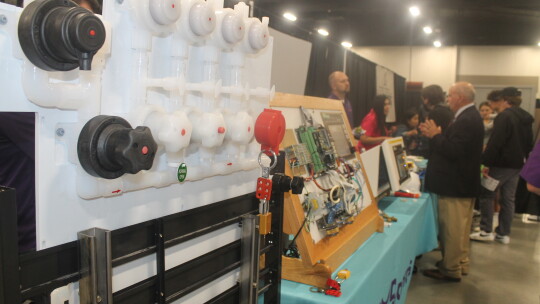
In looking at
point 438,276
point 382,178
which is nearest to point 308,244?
point 382,178

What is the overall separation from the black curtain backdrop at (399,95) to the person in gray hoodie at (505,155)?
3.56m

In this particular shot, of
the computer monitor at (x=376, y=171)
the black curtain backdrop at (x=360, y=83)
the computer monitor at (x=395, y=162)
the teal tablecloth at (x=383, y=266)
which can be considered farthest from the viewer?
the black curtain backdrop at (x=360, y=83)

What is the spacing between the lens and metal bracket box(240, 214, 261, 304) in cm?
105

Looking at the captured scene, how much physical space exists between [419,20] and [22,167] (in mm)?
8419

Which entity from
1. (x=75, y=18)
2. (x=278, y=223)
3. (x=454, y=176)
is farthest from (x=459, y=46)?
(x=75, y=18)

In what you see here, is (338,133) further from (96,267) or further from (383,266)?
(96,267)

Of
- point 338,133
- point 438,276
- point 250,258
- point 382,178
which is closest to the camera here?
point 250,258

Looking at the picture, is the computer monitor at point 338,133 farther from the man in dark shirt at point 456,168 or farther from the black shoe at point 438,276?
the black shoe at point 438,276

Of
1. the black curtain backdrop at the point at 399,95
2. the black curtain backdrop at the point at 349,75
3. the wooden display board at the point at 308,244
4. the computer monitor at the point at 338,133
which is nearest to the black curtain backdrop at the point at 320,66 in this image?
the black curtain backdrop at the point at 349,75

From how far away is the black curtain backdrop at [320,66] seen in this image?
3.95 m

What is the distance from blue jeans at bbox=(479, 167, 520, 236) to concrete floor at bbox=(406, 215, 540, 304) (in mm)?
207

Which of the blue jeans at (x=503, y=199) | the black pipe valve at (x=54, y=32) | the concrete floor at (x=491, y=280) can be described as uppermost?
the black pipe valve at (x=54, y=32)

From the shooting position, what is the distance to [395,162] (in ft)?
8.86

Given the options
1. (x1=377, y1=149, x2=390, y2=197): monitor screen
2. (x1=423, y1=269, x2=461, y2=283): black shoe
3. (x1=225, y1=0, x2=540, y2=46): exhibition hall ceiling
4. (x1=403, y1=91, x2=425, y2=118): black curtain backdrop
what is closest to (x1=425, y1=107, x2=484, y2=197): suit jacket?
(x1=377, y1=149, x2=390, y2=197): monitor screen
